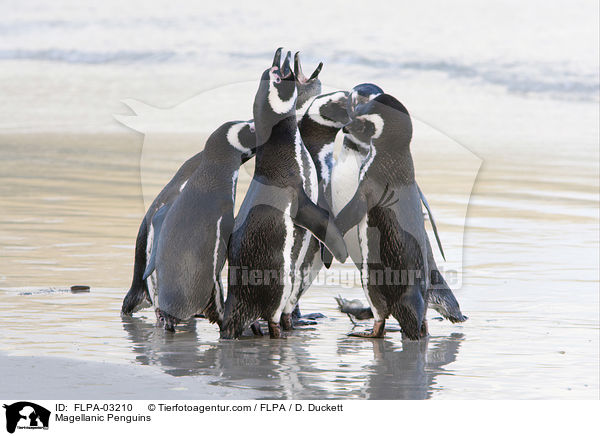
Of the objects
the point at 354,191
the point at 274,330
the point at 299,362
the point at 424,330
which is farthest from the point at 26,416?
the point at 354,191

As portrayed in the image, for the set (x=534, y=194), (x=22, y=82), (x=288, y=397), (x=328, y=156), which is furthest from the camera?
(x=22, y=82)

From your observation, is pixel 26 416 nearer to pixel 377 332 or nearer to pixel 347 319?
pixel 377 332

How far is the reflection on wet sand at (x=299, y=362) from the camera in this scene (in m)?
4.23

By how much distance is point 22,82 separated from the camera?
Result: 18.8 meters

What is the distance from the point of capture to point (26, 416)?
384cm

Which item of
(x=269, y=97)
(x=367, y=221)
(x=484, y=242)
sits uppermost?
(x=269, y=97)

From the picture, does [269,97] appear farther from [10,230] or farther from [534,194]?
[534,194]

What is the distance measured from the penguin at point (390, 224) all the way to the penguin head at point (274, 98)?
37 centimetres

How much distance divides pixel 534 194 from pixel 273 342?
6.07 metres

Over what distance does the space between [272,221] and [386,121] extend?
2.41 ft

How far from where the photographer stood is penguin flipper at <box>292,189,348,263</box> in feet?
16.3

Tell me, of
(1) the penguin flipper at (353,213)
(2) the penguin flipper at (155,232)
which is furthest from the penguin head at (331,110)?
(2) the penguin flipper at (155,232)

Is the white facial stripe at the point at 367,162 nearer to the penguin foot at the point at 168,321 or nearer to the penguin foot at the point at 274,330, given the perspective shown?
the penguin foot at the point at 274,330

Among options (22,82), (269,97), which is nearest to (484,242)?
(269,97)
